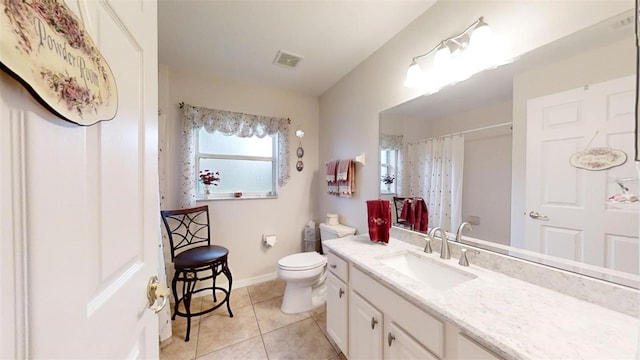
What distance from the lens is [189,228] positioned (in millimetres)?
2277

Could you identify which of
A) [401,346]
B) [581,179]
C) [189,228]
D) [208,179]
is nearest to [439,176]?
[581,179]

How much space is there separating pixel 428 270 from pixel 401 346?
0.46 metres

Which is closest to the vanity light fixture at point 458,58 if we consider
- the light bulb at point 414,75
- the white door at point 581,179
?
the light bulb at point 414,75

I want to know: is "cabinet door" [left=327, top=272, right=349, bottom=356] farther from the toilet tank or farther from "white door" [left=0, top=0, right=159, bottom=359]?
"white door" [left=0, top=0, right=159, bottom=359]

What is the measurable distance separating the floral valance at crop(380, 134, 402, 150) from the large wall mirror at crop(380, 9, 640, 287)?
313 mm

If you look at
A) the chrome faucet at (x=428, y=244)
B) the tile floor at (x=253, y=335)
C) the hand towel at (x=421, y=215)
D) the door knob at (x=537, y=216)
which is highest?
the door knob at (x=537, y=216)

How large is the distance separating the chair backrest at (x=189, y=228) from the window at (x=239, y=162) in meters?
0.25

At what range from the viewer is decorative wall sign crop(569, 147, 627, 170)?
829mm

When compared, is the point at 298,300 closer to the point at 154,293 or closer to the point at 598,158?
the point at 154,293

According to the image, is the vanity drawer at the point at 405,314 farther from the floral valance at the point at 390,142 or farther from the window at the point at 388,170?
the floral valance at the point at 390,142

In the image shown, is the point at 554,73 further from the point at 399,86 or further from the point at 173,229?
the point at 173,229

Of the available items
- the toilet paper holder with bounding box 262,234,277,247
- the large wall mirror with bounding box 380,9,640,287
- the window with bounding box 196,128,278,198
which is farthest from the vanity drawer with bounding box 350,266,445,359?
the window with bounding box 196,128,278,198

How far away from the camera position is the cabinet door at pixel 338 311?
55.0 inches

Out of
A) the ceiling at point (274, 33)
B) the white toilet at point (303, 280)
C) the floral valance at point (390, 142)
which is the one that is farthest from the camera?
the white toilet at point (303, 280)
